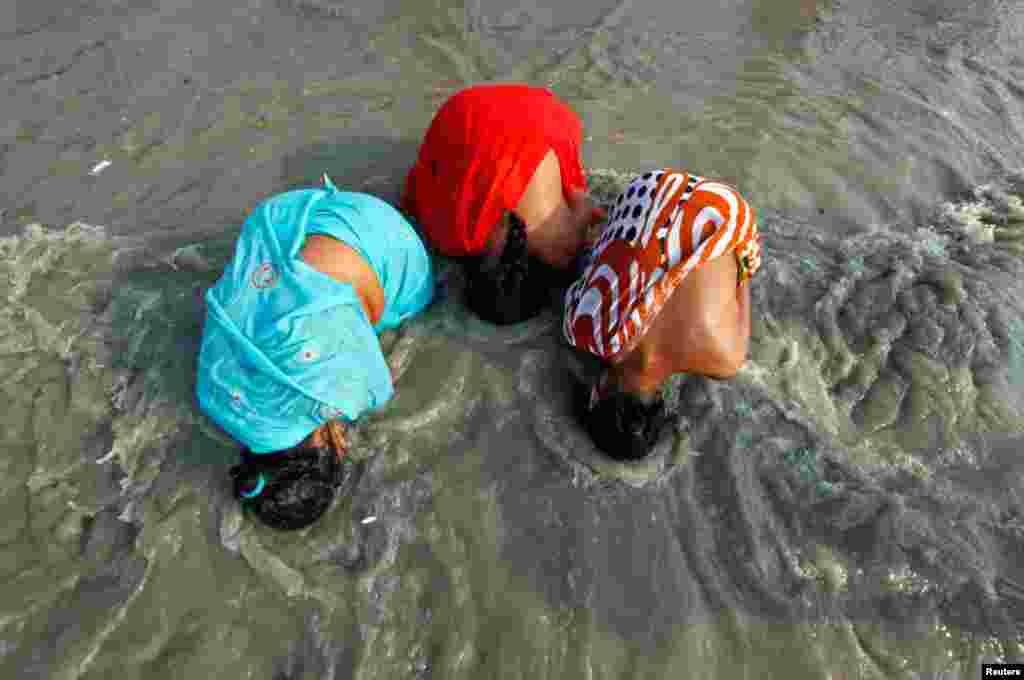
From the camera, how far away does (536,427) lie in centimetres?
255

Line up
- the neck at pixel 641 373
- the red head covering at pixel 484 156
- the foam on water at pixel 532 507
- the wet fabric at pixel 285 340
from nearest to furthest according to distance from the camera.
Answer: the foam on water at pixel 532 507 < the wet fabric at pixel 285 340 < the neck at pixel 641 373 < the red head covering at pixel 484 156

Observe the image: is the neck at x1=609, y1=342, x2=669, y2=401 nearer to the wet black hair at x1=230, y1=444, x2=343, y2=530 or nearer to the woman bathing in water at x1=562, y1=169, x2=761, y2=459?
the woman bathing in water at x1=562, y1=169, x2=761, y2=459

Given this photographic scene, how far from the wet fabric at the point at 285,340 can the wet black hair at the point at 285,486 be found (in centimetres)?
6

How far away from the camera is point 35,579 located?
2125 millimetres

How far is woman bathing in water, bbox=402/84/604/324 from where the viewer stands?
269 centimetres

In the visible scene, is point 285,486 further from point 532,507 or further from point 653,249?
point 653,249

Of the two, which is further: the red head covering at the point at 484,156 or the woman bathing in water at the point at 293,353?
the red head covering at the point at 484,156

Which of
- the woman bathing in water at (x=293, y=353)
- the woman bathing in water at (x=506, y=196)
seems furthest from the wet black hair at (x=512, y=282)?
the woman bathing in water at (x=293, y=353)

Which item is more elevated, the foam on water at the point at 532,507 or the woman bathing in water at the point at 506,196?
the woman bathing in water at the point at 506,196

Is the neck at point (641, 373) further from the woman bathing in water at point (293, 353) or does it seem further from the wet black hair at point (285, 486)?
the wet black hair at point (285, 486)

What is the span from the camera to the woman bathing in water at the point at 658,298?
2176mm

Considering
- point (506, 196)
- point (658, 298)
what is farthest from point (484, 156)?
point (658, 298)

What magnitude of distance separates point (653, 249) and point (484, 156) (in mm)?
922

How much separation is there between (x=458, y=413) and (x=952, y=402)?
2030 millimetres
